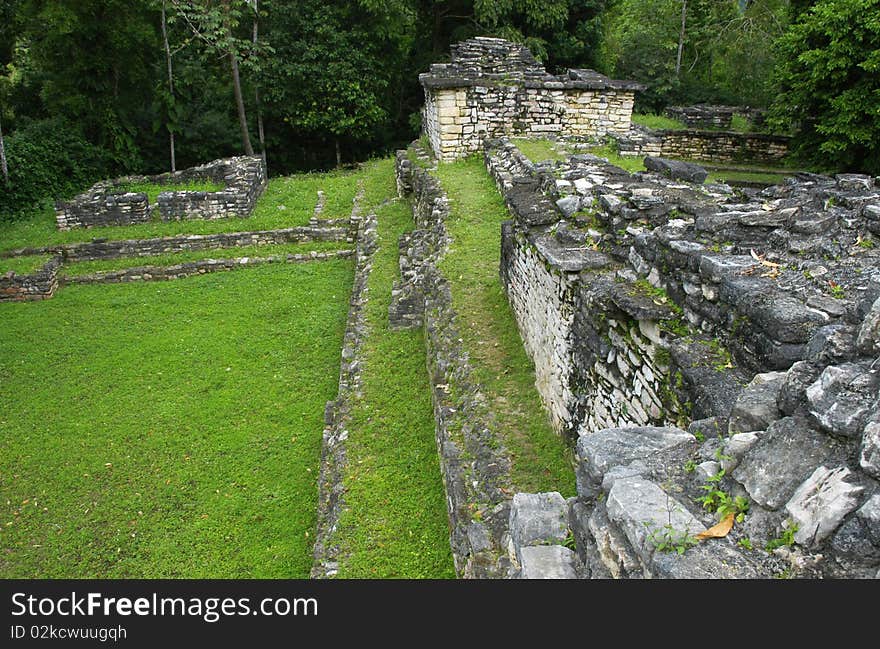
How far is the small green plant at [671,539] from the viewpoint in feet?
8.34

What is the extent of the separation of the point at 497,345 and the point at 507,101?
10.2 meters

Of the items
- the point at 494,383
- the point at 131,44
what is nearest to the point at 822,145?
the point at 494,383

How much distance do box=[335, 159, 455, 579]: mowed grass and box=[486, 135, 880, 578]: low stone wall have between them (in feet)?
5.29

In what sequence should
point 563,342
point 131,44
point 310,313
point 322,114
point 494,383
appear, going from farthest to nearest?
point 322,114 → point 131,44 → point 310,313 → point 494,383 → point 563,342

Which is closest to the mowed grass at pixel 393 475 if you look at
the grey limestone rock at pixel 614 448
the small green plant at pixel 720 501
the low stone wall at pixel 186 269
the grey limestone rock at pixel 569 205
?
the grey limestone rock at pixel 614 448

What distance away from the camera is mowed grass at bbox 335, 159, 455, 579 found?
5.69 metres

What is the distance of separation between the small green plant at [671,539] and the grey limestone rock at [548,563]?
2.07ft

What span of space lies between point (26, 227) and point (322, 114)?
11.4m

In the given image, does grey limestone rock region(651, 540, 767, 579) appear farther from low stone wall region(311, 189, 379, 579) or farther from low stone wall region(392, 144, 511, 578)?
low stone wall region(311, 189, 379, 579)

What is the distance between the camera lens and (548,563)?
318 centimetres

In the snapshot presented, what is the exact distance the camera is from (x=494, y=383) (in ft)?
23.9

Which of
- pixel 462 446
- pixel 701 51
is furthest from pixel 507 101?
pixel 701 51

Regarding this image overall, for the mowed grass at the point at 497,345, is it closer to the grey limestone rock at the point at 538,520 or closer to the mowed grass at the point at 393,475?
the mowed grass at the point at 393,475

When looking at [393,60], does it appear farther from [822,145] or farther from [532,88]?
[822,145]
